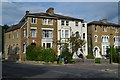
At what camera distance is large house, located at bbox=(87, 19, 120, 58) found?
47812 mm

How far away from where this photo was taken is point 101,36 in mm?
49156

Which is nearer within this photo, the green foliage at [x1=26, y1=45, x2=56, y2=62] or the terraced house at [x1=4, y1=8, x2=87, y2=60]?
the green foliage at [x1=26, y1=45, x2=56, y2=62]

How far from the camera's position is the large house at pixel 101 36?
47.8m

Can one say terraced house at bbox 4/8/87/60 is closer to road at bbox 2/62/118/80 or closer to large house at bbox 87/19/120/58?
large house at bbox 87/19/120/58

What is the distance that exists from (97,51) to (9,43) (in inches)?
859

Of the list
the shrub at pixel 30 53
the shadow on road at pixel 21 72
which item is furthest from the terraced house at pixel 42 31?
the shadow on road at pixel 21 72

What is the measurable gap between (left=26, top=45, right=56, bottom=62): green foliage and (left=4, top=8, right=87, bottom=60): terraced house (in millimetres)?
3678

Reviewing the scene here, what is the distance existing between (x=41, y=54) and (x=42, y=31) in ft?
25.0

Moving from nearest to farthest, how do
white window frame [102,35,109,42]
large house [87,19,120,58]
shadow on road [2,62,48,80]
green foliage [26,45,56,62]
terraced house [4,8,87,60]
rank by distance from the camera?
shadow on road [2,62,48,80] < green foliage [26,45,56,62] < terraced house [4,8,87,60] < large house [87,19,120,58] < white window frame [102,35,109,42]

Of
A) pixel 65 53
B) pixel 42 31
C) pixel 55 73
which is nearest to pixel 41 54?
pixel 65 53

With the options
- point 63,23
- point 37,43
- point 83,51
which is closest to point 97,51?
point 83,51

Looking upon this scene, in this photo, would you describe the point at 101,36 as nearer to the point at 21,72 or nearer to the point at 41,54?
the point at 41,54

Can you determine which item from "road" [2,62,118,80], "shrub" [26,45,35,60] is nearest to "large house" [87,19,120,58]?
"shrub" [26,45,35,60]

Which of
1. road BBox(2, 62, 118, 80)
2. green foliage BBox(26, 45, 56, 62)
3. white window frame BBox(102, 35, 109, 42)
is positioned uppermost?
white window frame BBox(102, 35, 109, 42)
